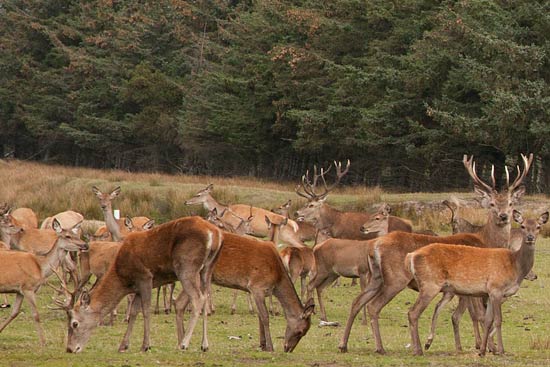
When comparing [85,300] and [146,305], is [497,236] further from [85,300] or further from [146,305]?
[85,300]

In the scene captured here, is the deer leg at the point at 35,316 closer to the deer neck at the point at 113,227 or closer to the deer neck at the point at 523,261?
the deer neck at the point at 113,227

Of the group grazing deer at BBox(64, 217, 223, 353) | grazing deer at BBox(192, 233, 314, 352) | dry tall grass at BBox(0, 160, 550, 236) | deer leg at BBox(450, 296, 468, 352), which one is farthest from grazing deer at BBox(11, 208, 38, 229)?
deer leg at BBox(450, 296, 468, 352)

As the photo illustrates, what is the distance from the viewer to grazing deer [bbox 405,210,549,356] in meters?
11.6

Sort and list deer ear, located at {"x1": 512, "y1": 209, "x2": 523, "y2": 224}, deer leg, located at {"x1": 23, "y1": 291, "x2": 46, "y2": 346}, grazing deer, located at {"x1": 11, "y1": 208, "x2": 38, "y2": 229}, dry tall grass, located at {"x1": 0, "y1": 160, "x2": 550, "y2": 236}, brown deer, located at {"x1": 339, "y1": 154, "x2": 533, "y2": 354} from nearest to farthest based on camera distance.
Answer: brown deer, located at {"x1": 339, "y1": 154, "x2": 533, "y2": 354}
deer ear, located at {"x1": 512, "y1": 209, "x2": 523, "y2": 224}
deer leg, located at {"x1": 23, "y1": 291, "x2": 46, "y2": 346}
grazing deer, located at {"x1": 11, "y1": 208, "x2": 38, "y2": 229}
dry tall grass, located at {"x1": 0, "y1": 160, "x2": 550, "y2": 236}

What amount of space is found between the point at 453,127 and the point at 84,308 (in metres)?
23.5

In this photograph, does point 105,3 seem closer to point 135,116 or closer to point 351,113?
point 135,116

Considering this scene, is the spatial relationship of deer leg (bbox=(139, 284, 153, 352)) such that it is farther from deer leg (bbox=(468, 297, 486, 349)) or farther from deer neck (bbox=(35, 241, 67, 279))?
deer leg (bbox=(468, 297, 486, 349))

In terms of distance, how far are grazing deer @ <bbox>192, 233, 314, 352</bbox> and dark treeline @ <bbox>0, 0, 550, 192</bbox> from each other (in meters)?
20.9

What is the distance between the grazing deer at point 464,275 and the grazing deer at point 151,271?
2.09 metres

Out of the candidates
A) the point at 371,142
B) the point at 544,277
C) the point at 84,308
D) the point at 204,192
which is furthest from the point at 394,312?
the point at 371,142

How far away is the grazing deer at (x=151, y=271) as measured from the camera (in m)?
11.8

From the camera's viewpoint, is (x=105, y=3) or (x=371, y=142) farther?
(x=105, y=3)

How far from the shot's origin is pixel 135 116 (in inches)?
2074

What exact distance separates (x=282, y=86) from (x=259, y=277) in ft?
98.2
